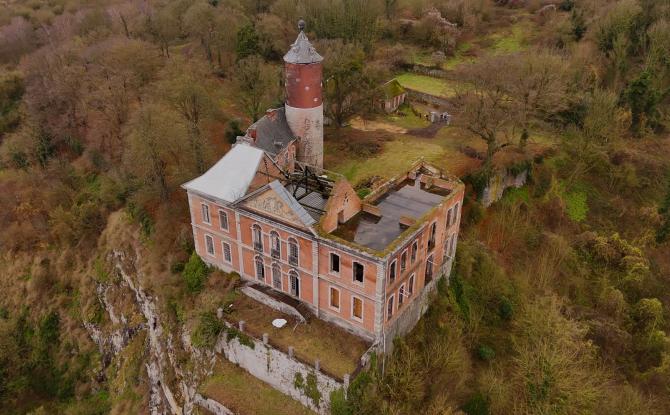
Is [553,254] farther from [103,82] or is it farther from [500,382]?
[103,82]

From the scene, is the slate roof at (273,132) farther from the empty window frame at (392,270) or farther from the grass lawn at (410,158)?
the empty window frame at (392,270)

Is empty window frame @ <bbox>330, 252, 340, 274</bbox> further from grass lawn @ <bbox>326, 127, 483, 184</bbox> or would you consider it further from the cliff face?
grass lawn @ <bbox>326, 127, 483, 184</bbox>

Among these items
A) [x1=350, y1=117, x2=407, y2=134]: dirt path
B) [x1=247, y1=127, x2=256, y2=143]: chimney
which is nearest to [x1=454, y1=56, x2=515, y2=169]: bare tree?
[x1=350, y1=117, x2=407, y2=134]: dirt path

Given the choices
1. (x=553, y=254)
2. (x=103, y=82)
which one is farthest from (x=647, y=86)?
(x=103, y=82)

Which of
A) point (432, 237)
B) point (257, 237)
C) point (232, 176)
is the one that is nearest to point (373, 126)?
point (432, 237)

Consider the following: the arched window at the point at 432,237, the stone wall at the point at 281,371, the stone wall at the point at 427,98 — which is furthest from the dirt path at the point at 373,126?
the stone wall at the point at 281,371

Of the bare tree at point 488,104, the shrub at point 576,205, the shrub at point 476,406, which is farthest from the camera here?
the shrub at point 576,205
